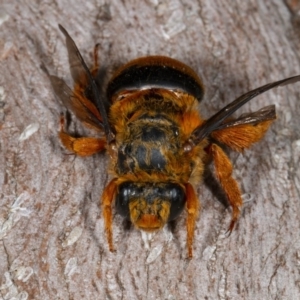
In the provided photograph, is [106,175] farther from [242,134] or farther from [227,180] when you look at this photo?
[242,134]

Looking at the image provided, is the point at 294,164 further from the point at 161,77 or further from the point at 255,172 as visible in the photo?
the point at 161,77

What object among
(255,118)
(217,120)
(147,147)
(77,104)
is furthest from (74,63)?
(255,118)

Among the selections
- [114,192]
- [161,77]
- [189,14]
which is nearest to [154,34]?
[189,14]

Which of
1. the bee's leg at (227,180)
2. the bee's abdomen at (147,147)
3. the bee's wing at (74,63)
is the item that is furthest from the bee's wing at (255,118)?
the bee's wing at (74,63)

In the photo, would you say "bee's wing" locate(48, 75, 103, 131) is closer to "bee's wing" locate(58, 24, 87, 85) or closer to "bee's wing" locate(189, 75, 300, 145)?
"bee's wing" locate(58, 24, 87, 85)

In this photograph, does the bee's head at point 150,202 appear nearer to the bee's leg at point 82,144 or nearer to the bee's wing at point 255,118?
the bee's leg at point 82,144
